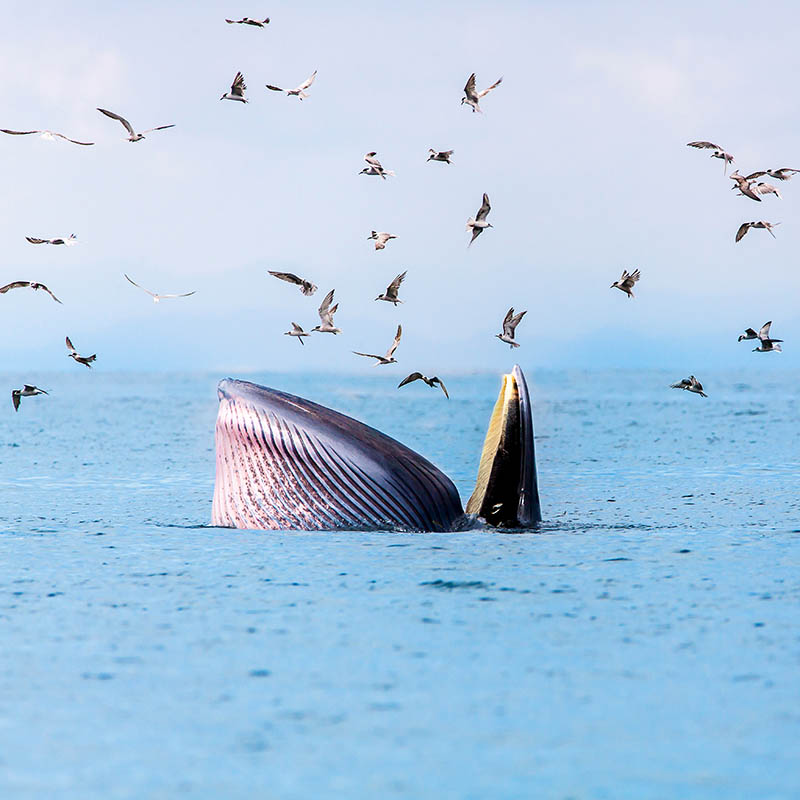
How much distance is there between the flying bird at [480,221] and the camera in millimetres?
23766

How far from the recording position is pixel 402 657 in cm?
1154

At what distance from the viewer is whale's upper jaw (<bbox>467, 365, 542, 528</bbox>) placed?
52.9 ft

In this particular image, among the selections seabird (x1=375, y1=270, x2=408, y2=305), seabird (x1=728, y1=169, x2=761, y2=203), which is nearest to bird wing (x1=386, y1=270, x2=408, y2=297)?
seabird (x1=375, y1=270, x2=408, y2=305)

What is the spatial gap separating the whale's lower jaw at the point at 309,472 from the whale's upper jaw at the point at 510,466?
0.64 meters

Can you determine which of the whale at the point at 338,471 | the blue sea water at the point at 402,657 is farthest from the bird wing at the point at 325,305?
the whale at the point at 338,471

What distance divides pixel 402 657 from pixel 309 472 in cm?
526

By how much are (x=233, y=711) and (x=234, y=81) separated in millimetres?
17758

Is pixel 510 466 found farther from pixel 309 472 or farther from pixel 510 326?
pixel 510 326

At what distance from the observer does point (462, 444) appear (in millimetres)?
46688

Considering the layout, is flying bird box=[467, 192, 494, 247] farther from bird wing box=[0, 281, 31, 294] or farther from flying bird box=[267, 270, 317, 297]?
bird wing box=[0, 281, 31, 294]

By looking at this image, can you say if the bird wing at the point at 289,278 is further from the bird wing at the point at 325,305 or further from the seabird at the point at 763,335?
the seabird at the point at 763,335

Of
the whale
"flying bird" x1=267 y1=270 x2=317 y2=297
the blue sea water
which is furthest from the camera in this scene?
"flying bird" x1=267 y1=270 x2=317 y2=297

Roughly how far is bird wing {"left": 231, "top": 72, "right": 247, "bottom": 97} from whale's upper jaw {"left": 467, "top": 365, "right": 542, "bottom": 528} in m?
11.3

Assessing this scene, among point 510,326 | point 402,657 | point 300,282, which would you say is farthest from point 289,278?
point 402,657
